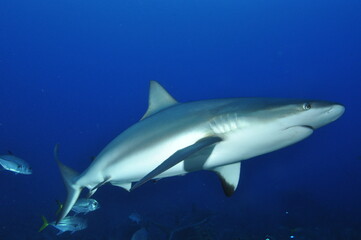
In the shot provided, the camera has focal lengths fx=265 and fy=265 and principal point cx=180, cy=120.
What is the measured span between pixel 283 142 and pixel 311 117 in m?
0.47

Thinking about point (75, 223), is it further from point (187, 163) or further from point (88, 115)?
point (88, 115)

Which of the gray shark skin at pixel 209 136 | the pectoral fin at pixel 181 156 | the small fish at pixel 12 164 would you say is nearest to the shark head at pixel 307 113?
the gray shark skin at pixel 209 136

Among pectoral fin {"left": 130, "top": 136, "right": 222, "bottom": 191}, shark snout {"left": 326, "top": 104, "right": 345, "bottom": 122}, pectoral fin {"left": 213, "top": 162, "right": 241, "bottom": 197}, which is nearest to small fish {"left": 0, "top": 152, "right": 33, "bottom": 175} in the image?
pectoral fin {"left": 213, "top": 162, "right": 241, "bottom": 197}

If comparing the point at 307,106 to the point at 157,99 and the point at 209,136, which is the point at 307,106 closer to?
the point at 209,136

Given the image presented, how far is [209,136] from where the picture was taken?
2910 mm

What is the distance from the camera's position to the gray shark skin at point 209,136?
101 inches

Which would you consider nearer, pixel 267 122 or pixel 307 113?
pixel 307 113

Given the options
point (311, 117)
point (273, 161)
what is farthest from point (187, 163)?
point (273, 161)

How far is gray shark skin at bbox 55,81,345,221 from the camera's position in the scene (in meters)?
2.57

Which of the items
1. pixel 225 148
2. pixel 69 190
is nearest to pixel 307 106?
pixel 225 148

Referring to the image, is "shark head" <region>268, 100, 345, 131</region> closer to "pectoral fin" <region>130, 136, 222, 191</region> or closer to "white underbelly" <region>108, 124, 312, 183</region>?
"white underbelly" <region>108, 124, 312, 183</region>

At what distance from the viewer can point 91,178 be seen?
3996 mm

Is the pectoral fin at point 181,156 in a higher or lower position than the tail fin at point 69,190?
higher

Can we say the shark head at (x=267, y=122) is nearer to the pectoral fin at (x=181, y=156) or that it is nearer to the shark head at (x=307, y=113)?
the shark head at (x=307, y=113)
